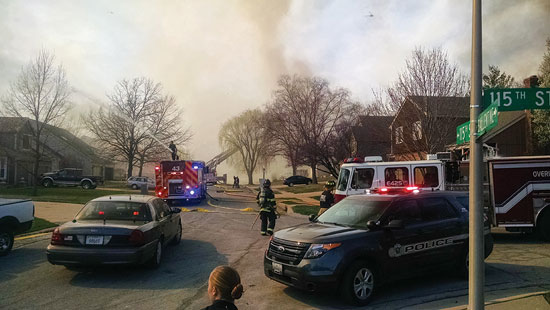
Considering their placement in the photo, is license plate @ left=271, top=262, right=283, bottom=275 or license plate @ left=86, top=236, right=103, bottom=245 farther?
license plate @ left=86, top=236, right=103, bottom=245

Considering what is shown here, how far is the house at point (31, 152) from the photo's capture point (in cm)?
3316

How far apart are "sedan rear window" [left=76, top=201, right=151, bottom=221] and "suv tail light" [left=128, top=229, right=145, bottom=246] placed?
2.51 ft

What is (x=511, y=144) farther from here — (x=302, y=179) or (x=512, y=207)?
(x=302, y=179)

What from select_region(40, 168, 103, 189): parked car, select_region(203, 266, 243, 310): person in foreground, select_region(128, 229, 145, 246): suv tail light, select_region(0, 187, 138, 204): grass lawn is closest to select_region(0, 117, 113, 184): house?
select_region(0, 187, 138, 204): grass lawn

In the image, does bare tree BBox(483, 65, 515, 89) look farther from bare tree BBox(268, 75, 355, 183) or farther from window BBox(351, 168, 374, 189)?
window BBox(351, 168, 374, 189)

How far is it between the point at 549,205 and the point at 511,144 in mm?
17089

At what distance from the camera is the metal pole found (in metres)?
3.62

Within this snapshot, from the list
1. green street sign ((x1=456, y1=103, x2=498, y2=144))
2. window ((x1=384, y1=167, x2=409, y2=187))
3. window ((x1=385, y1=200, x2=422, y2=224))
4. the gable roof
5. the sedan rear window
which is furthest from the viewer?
the gable roof

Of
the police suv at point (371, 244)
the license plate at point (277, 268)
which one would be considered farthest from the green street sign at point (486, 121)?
the license plate at point (277, 268)

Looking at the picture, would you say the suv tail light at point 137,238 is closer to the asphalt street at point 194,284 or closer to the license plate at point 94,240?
the license plate at point 94,240

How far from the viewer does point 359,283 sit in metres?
5.55

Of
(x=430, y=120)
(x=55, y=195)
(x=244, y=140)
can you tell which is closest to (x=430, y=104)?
(x=430, y=120)

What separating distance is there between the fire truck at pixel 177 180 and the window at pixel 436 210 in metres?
17.3

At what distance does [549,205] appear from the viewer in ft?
34.0
